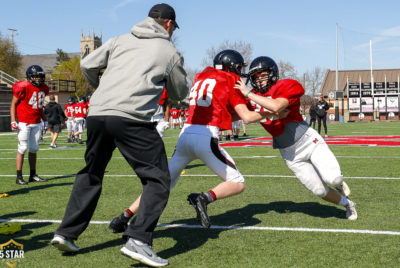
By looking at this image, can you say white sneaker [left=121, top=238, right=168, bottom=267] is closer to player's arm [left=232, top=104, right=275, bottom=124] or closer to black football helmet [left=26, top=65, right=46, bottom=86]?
player's arm [left=232, top=104, right=275, bottom=124]

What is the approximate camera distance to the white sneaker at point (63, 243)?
370 centimetres

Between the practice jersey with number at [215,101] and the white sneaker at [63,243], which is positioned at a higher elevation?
the practice jersey with number at [215,101]

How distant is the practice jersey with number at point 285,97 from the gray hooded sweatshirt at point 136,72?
1.27m

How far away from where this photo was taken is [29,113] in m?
8.08

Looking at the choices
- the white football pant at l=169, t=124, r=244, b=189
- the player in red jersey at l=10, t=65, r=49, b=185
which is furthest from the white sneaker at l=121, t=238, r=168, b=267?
the player in red jersey at l=10, t=65, r=49, b=185

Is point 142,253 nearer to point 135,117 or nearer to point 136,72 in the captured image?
point 135,117

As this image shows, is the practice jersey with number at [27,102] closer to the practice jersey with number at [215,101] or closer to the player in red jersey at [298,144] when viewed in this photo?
the practice jersey with number at [215,101]

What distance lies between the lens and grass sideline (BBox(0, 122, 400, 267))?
3.68m

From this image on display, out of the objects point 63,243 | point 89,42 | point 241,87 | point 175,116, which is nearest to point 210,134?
point 241,87

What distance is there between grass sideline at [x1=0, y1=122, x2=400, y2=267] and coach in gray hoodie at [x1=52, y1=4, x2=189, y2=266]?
0.94 feet

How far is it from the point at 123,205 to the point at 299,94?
2.64m

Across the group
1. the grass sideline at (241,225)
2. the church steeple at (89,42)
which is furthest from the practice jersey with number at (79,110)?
the church steeple at (89,42)

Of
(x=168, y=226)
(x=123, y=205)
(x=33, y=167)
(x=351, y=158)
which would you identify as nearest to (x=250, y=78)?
(x=168, y=226)

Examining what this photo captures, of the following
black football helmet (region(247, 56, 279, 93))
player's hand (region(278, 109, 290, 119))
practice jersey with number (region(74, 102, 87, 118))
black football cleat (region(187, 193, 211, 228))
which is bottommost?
black football cleat (region(187, 193, 211, 228))
